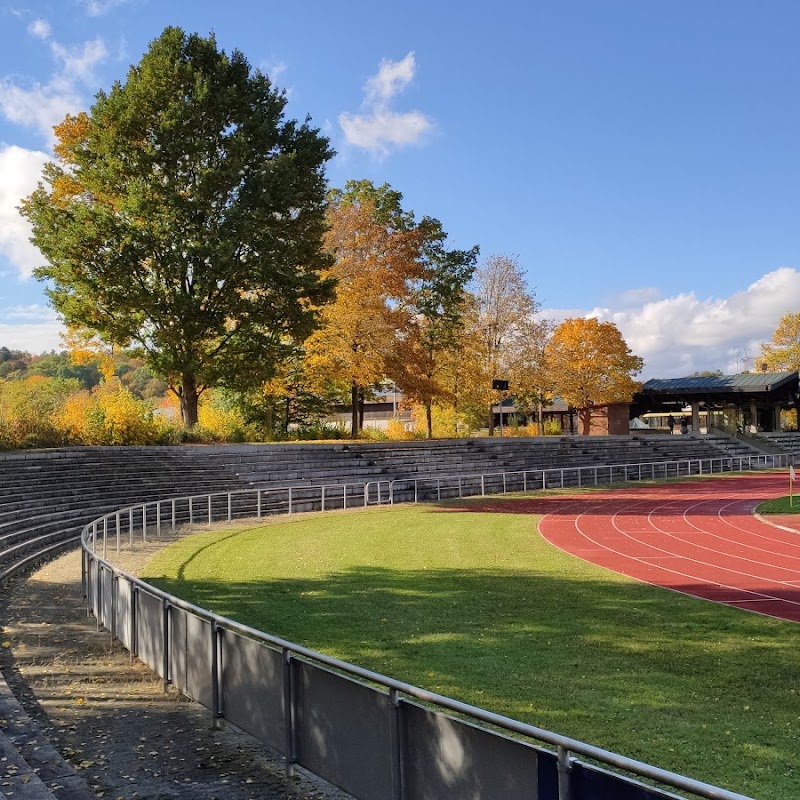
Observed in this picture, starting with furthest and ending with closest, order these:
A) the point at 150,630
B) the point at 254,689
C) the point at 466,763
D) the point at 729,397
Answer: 1. the point at 729,397
2. the point at 150,630
3. the point at 254,689
4. the point at 466,763

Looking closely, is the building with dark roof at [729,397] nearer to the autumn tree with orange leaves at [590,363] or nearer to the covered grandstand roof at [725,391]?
the covered grandstand roof at [725,391]

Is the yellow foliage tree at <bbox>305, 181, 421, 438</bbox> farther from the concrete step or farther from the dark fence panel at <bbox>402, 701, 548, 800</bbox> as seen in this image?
the dark fence panel at <bbox>402, 701, 548, 800</bbox>

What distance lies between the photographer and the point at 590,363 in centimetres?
5975

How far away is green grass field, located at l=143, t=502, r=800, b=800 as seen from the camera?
21.8 feet

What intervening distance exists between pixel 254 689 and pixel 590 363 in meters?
56.1

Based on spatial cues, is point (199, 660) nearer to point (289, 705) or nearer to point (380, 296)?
point (289, 705)

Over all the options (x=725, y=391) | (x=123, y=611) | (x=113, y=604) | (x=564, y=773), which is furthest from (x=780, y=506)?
(x=725, y=391)

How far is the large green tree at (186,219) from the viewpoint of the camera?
3136 centimetres

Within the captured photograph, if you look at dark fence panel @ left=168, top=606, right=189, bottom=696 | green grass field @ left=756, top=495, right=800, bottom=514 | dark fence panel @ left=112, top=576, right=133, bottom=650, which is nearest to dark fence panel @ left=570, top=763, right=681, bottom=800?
dark fence panel @ left=168, top=606, right=189, bottom=696

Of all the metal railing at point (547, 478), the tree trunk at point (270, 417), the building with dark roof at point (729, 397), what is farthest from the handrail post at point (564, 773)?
the building with dark roof at point (729, 397)

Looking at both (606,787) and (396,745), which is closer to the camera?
(606,787)

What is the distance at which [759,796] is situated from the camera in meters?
5.47

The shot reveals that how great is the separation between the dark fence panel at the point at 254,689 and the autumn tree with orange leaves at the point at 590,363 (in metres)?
53.1

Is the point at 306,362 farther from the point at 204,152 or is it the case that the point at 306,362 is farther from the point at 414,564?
the point at 414,564
